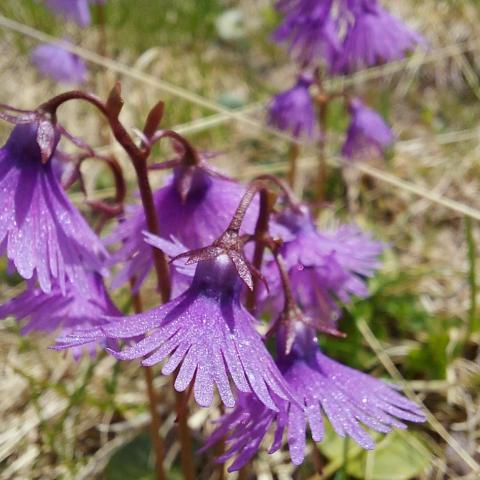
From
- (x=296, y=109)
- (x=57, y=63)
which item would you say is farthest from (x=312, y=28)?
(x=57, y=63)

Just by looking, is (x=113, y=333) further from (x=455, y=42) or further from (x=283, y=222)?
(x=455, y=42)

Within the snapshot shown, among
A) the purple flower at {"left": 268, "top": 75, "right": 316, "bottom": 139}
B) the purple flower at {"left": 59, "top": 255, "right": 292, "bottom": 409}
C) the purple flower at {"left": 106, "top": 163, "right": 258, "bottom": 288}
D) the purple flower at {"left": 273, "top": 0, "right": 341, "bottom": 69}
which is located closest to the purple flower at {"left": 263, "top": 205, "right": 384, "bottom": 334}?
the purple flower at {"left": 106, "top": 163, "right": 258, "bottom": 288}

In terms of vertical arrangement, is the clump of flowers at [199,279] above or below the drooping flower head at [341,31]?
below

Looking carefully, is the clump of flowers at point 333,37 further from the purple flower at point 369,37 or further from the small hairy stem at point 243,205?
the small hairy stem at point 243,205

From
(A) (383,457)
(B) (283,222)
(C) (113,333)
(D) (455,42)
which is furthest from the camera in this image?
(D) (455,42)

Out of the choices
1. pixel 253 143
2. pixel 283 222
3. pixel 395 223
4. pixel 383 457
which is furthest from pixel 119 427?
pixel 253 143

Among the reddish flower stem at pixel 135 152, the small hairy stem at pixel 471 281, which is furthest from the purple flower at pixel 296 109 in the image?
the reddish flower stem at pixel 135 152

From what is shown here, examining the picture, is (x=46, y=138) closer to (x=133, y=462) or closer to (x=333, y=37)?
(x=133, y=462)
